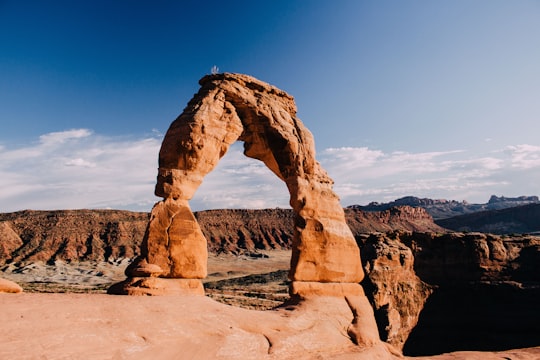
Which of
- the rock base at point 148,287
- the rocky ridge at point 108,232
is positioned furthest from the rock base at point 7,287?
the rocky ridge at point 108,232

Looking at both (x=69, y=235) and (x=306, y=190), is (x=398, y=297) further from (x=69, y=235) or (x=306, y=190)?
(x=69, y=235)

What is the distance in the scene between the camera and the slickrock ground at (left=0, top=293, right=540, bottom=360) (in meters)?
4.55

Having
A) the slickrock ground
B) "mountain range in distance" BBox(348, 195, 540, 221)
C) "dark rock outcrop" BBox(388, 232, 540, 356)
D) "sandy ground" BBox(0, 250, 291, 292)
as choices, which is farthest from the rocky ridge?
"mountain range in distance" BBox(348, 195, 540, 221)

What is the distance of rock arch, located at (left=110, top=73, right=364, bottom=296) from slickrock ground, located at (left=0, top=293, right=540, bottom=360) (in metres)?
1.07

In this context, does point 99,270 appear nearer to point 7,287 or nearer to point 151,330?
point 7,287

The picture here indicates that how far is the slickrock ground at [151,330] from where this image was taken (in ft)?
14.9

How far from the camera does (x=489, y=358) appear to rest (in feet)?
37.6

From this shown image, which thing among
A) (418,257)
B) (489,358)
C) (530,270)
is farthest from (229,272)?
(489,358)

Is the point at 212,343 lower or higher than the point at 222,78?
lower

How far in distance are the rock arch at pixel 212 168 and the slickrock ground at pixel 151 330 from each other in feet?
3.50

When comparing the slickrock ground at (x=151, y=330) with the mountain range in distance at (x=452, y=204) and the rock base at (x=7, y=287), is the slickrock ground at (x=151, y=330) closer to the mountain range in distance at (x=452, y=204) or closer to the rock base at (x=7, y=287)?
the rock base at (x=7, y=287)

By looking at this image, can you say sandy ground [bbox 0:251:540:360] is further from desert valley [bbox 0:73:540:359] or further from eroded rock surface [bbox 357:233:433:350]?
eroded rock surface [bbox 357:233:433:350]

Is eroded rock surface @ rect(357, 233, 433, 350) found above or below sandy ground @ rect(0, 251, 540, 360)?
below

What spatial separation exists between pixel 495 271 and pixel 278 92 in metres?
17.0
